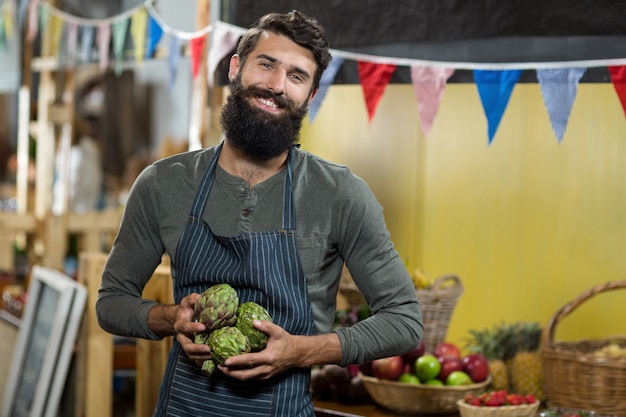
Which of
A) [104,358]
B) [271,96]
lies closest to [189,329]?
[271,96]

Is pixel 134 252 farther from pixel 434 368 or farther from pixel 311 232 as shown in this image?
pixel 434 368

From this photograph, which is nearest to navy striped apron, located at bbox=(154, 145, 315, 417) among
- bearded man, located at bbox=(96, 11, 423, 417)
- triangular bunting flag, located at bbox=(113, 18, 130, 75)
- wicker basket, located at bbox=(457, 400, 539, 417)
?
bearded man, located at bbox=(96, 11, 423, 417)

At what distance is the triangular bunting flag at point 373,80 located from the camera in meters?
3.47

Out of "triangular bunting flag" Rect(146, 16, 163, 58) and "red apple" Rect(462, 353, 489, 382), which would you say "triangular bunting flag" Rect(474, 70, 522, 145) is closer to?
"red apple" Rect(462, 353, 489, 382)

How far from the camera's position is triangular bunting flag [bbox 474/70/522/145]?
3238 mm

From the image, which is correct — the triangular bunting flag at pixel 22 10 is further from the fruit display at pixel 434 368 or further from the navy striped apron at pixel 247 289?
the navy striped apron at pixel 247 289

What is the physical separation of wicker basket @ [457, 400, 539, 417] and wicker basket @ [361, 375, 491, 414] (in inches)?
5.4

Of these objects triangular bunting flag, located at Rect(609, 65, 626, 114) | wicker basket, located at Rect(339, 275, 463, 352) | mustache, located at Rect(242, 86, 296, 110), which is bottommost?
wicker basket, located at Rect(339, 275, 463, 352)

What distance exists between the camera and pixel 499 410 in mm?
3029

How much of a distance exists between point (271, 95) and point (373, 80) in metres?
1.30

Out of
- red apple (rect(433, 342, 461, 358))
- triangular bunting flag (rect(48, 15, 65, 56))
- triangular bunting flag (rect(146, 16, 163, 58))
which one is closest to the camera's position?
red apple (rect(433, 342, 461, 358))

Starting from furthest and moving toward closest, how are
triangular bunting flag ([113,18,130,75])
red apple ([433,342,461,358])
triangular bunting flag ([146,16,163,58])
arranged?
triangular bunting flag ([113,18,130,75]), triangular bunting flag ([146,16,163,58]), red apple ([433,342,461,358])

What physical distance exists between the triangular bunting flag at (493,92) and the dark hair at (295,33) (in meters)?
1.08

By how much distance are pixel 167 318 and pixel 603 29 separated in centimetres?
175
